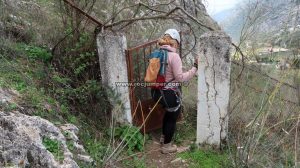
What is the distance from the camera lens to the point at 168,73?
4.84 m

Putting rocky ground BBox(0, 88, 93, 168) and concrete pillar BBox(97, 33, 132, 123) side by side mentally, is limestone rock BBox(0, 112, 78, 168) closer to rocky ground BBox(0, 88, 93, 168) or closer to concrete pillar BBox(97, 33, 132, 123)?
rocky ground BBox(0, 88, 93, 168)

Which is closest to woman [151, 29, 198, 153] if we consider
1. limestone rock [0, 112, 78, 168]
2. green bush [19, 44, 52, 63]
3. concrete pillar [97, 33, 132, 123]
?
concrete pillar [97, 33, 132, 123]

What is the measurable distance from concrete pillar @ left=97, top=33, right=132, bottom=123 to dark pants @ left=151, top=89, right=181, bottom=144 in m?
0.46

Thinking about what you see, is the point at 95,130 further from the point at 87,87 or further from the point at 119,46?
the point at 119,46

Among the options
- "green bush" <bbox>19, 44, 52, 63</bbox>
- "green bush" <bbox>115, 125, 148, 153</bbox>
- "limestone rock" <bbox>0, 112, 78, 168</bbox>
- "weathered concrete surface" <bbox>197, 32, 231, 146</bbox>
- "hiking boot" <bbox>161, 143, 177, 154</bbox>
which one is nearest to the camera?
"limestone rock" <bbox>0, 112, 78, 168</bbox>

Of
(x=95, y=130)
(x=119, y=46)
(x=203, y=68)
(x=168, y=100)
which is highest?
(x=119, y=46)

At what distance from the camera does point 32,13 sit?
22.2 feet

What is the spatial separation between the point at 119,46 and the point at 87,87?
75cm

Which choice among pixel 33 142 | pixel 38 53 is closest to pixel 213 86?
pixel 33 142

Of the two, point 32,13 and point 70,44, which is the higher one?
point 32,13

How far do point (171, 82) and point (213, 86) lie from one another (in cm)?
56

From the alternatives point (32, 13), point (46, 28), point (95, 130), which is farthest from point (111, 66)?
point (32, 13)

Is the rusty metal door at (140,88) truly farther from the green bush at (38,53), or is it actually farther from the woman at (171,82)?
the green bush at (38,53)

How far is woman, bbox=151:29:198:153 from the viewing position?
4.75m
